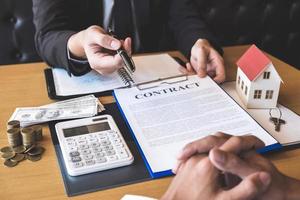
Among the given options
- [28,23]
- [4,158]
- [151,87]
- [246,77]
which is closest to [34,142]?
[4,158]

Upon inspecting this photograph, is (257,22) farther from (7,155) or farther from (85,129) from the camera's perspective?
(7,155)

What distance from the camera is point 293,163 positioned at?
653mm

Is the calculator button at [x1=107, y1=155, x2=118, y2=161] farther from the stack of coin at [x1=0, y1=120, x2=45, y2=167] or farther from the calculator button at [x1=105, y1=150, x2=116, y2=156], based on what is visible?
the stack of coin at [x1=0, y1=120, x2=45, y2=167]

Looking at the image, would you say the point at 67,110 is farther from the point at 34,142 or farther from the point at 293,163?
the point at 293,163

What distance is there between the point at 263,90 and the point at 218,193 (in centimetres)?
39

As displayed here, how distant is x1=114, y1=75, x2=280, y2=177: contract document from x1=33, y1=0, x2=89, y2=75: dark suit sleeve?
0.25m

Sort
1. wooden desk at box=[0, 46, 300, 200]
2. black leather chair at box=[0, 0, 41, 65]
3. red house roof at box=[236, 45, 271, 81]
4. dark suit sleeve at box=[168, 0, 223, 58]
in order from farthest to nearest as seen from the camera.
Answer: black leather chair at box=[0, 0, 41, 65] < dark suit sleeve at box=[168, 0, 223, 58] < red house roof at box=[236, 45, 271, 81] < wooden desk at box=[0, 46, 300, 200]

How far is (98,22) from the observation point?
130 cm

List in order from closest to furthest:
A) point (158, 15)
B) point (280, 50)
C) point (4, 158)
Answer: point (4, 158) < point (158, 15) < point (280, 50)

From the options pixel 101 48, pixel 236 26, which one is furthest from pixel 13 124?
pixel 236 26

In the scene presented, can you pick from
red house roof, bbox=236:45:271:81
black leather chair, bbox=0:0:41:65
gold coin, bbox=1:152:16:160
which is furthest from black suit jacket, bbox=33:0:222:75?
black leather chair, bbox=0:0:41:65

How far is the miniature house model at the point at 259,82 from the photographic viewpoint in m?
0.79

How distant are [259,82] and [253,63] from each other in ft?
0.15

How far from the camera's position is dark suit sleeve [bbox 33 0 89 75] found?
39.4 inches
